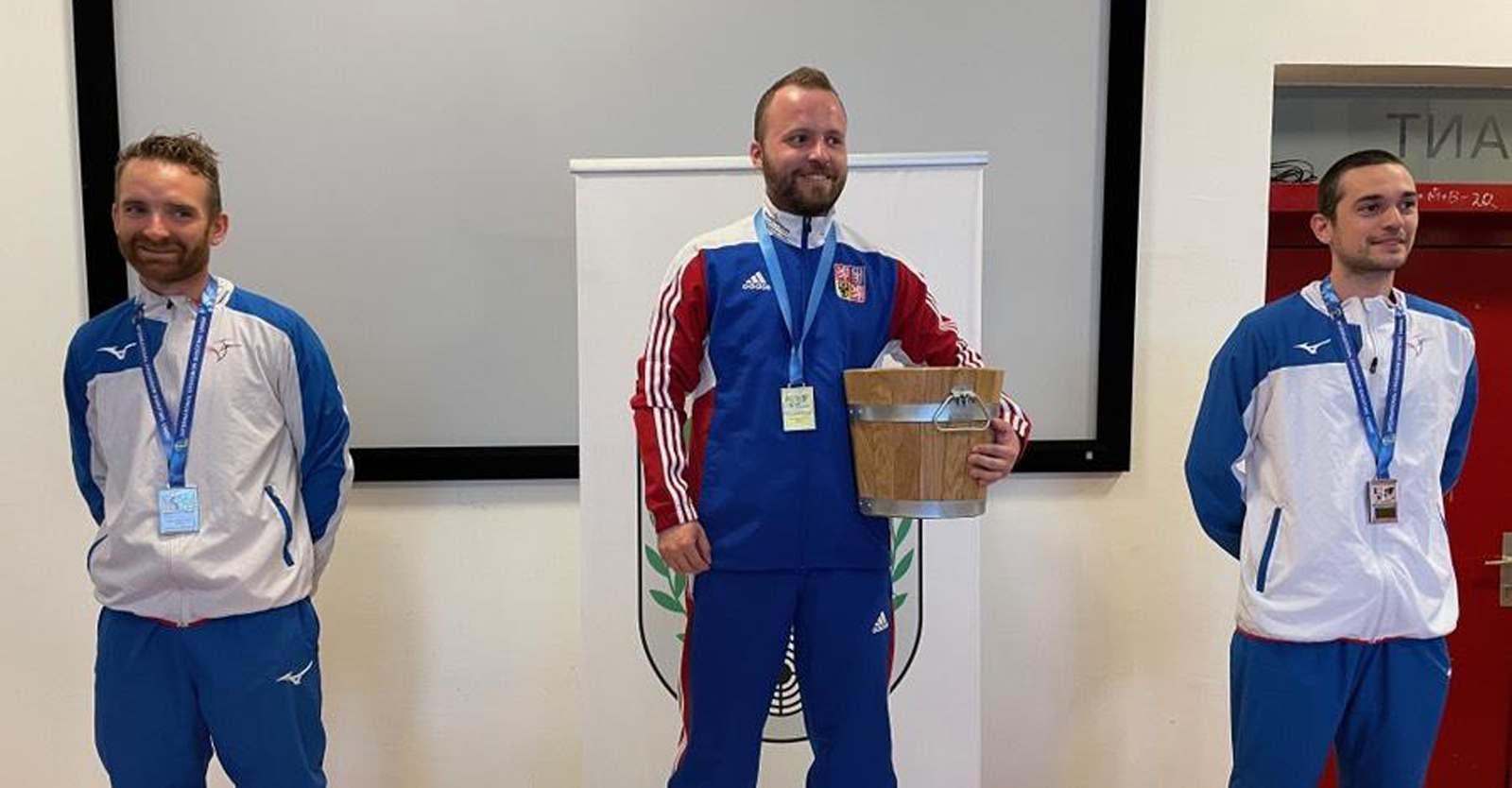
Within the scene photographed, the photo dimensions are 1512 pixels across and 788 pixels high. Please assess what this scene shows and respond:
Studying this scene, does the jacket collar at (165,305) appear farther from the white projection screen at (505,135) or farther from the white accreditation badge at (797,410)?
the white accreditation badge at (797,410)

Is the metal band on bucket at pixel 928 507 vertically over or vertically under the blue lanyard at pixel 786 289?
under

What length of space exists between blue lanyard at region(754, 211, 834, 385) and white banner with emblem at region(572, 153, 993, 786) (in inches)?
20.7

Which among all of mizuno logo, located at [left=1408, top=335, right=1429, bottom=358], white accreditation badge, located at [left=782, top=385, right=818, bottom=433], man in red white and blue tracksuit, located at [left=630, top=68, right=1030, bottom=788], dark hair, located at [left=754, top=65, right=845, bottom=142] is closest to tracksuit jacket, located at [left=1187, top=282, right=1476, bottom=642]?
mizuno logo, located at [left=1408, top=335, right=1429, bottom=358]

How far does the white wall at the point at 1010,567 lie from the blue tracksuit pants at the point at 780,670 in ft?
3.64

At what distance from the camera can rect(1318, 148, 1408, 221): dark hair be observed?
6.79ft

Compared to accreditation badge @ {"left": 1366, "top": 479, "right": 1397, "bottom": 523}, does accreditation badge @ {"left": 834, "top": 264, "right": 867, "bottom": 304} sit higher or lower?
higher

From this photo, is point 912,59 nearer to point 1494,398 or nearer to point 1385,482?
point 1385,482

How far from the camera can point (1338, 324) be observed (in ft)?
6.73

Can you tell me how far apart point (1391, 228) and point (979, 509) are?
3.78 ft

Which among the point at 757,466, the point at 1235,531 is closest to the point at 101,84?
the point at 757,466

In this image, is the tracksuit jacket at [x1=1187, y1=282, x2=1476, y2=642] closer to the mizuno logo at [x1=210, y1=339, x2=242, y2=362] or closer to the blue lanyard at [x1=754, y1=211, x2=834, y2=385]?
the blue lanyard at [x1=754, y1=211, x2=834, y2=385]

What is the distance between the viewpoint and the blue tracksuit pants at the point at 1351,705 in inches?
78.5

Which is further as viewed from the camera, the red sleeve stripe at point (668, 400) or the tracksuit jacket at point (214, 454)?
the tracksuit jacket at point (214, 454)

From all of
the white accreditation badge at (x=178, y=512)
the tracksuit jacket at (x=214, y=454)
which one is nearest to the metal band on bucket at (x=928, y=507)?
the tracksuit jacket at (x=214, y=454)
